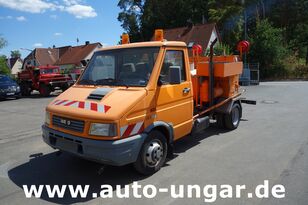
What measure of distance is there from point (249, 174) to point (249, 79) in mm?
21862

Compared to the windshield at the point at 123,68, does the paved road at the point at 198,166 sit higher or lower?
lower

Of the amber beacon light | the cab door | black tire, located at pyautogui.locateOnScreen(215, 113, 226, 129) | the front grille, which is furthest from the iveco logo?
black tire, located at pyautogui.locateOnScreen(215, 113, 226, 129)

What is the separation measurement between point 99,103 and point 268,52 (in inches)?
1325

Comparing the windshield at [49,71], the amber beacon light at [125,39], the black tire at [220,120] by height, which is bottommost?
the black tire at [220,120]

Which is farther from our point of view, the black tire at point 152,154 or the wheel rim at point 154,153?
the wheel rim at point 154,153

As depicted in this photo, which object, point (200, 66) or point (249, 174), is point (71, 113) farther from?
point (200, 66)

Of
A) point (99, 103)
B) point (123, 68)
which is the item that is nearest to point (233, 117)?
point (123, 68)

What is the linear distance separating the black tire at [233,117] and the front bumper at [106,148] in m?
3.95

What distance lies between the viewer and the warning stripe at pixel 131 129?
4.77m

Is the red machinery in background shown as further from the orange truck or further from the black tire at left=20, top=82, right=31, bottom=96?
the orange truck

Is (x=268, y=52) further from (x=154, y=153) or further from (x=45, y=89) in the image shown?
(x=154, y=153)

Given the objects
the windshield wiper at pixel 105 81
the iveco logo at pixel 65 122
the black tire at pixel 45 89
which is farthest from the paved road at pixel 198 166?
the black tire at pixel 45 89

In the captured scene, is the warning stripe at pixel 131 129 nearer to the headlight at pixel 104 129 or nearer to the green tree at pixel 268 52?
the headlight at pixel 104 129

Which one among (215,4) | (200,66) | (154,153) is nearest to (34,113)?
(200,66)
